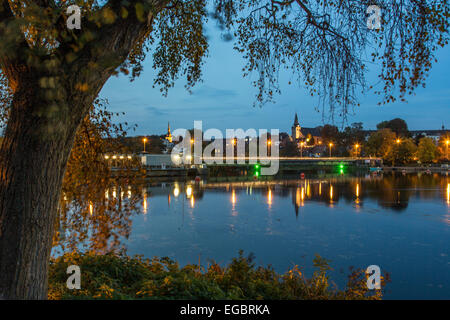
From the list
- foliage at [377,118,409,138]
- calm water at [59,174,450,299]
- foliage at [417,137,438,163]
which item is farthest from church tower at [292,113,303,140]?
calm water at [59,174,450,299]

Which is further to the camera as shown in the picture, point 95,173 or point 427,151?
point 427,151

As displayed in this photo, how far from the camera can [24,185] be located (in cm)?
297

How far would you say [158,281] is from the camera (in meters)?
5.43

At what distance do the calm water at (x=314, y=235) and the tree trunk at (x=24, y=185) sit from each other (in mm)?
7449

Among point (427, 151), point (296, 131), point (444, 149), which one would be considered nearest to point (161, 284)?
point (427, 151)

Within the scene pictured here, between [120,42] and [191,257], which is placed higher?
[120,42]

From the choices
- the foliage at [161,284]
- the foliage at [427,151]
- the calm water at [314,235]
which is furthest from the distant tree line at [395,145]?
the foliage at [161,284]

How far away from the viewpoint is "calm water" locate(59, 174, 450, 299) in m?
11.7

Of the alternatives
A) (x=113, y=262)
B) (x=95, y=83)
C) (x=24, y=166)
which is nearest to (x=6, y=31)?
(x=95, y=83)

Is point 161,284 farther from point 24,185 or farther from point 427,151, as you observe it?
point 427,151

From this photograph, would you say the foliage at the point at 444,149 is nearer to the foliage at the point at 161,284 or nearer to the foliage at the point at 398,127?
the foliage at the point at 398,127

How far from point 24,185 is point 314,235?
15.5 m
